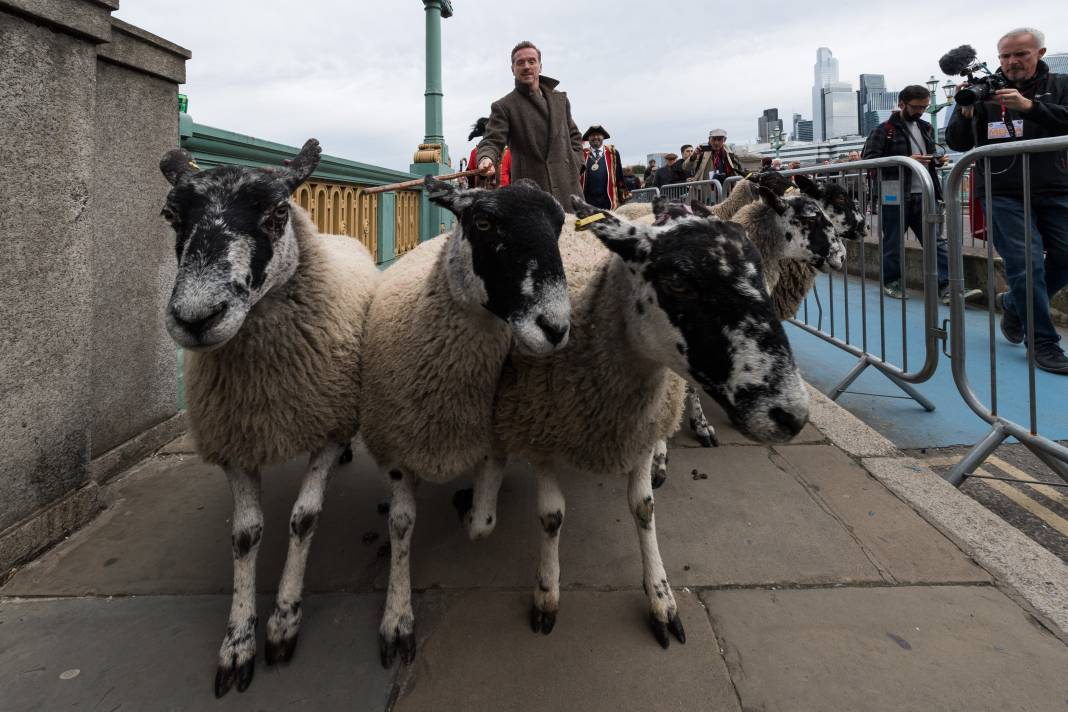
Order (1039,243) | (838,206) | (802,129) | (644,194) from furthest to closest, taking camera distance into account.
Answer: (802,129), (644,194), (1039,243), (838,206)

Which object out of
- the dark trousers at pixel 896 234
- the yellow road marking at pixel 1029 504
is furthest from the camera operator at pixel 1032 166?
the dark trousers at pixel 896 234

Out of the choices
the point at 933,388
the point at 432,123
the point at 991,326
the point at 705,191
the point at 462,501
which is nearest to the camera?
the point at 462,501

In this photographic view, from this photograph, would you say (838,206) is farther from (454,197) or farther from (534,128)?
(454,197)

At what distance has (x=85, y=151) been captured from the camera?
2.61 meters

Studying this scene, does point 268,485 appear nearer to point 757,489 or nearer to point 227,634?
point 227,634

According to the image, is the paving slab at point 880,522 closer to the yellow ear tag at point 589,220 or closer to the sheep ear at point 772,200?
the sheep ear at point 772,200

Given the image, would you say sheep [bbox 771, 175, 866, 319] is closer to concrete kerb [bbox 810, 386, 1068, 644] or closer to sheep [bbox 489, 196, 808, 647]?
concrete kerb [bbox 810, 386, 1068, 644]

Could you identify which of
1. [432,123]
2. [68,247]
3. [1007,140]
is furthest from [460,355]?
[432,123]

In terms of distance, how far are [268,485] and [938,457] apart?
4.04 metres

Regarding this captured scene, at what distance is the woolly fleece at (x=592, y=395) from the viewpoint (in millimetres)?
1987

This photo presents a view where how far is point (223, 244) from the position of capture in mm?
1688

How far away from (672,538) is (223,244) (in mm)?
2075

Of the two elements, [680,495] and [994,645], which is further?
[680,495]

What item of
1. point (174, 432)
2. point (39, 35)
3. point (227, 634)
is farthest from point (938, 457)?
point (39, 35)
